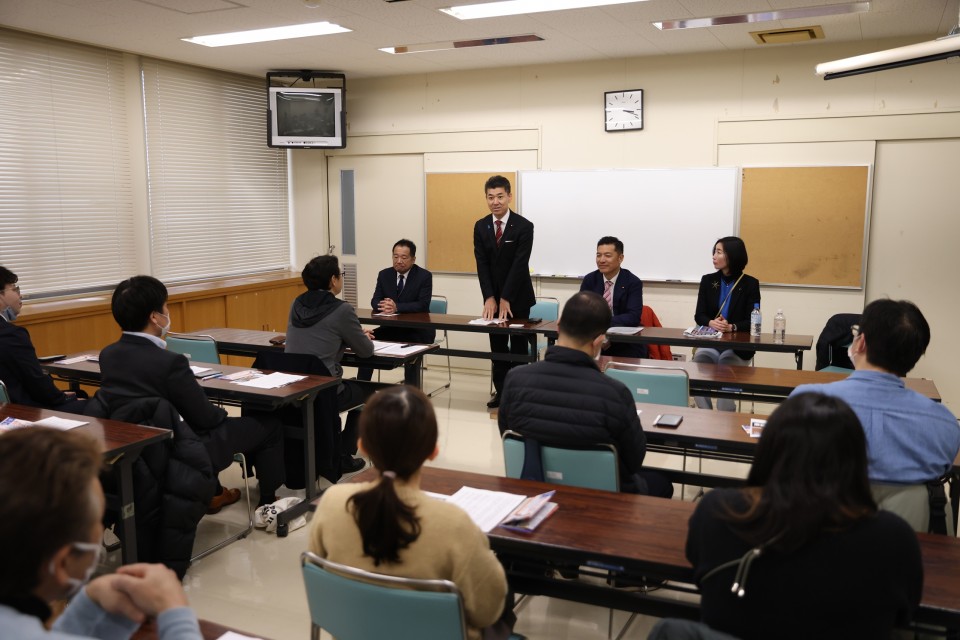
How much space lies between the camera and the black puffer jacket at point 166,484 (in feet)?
10.2

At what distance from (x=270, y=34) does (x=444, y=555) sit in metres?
5.25

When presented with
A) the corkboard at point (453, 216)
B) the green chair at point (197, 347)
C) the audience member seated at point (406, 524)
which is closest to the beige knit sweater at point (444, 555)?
the audience member seated at point (406, 524)

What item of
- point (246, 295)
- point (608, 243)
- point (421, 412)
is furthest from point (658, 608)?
point (246, 295)

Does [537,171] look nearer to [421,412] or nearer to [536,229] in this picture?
[536,229]

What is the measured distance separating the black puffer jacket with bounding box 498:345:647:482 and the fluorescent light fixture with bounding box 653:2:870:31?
11.8 ft

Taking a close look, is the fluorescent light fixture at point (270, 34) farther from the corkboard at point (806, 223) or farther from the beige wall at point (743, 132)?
the corkboard at point (806, 223)

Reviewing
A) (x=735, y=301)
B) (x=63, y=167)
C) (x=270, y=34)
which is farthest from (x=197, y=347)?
(x=735, y=301)

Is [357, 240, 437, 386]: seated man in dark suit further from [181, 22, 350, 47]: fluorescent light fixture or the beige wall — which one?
[181, 22, 350, 47]: fluorescent light fixture

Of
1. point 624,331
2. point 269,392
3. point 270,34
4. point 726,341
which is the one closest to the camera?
point 269,392

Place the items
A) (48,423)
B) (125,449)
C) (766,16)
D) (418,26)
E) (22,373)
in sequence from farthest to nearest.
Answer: (418,26) < (766,16) < (22,373) < (48,423) < (125,449)

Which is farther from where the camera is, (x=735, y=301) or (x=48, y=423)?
(x=735, y=301)

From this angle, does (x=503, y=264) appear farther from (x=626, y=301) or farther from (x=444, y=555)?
(x=444, y=555)

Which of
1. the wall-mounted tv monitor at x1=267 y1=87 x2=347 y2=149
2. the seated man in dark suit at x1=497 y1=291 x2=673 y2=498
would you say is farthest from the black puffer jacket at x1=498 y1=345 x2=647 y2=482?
the wall-mounted tv monitor at x1=267 y1=87 x2=347 y2=149

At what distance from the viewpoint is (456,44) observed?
609 centimetres
